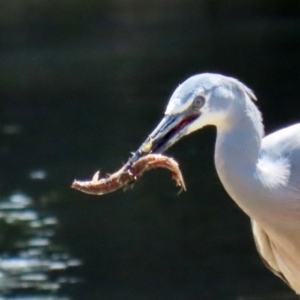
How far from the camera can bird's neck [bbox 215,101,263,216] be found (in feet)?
13.2

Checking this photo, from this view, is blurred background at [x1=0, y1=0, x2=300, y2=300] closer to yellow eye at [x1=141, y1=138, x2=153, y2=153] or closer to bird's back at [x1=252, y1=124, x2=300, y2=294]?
bird's back at [x1=252, y1=124, x2=300, y2=294]

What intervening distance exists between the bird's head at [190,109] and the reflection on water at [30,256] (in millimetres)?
3892

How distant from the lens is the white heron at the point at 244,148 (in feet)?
12.6

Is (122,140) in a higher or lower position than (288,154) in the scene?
higher

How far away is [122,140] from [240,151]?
8299 mm

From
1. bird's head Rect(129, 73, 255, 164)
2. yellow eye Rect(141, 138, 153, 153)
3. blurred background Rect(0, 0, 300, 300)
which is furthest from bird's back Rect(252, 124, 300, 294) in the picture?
blurred background Rect(0, 0, 300, 300)

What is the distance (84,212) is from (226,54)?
395 inches

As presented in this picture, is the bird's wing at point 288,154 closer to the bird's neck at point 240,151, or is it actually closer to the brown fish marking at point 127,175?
the bird's neck at point 240,151

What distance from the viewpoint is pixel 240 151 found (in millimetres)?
4012

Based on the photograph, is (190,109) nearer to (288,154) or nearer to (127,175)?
(127,175)

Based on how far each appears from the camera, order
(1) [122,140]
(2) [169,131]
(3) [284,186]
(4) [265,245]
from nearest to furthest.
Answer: (2) [169,131]
(3) [284,186]
(4) [265,245]
(1) [122,140]

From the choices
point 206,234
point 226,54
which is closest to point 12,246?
point 206,234

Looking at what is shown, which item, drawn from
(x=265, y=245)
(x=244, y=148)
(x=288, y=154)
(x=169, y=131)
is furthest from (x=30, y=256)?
(x=169, y=131)

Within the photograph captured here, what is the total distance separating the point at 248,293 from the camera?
7324 millimetres
